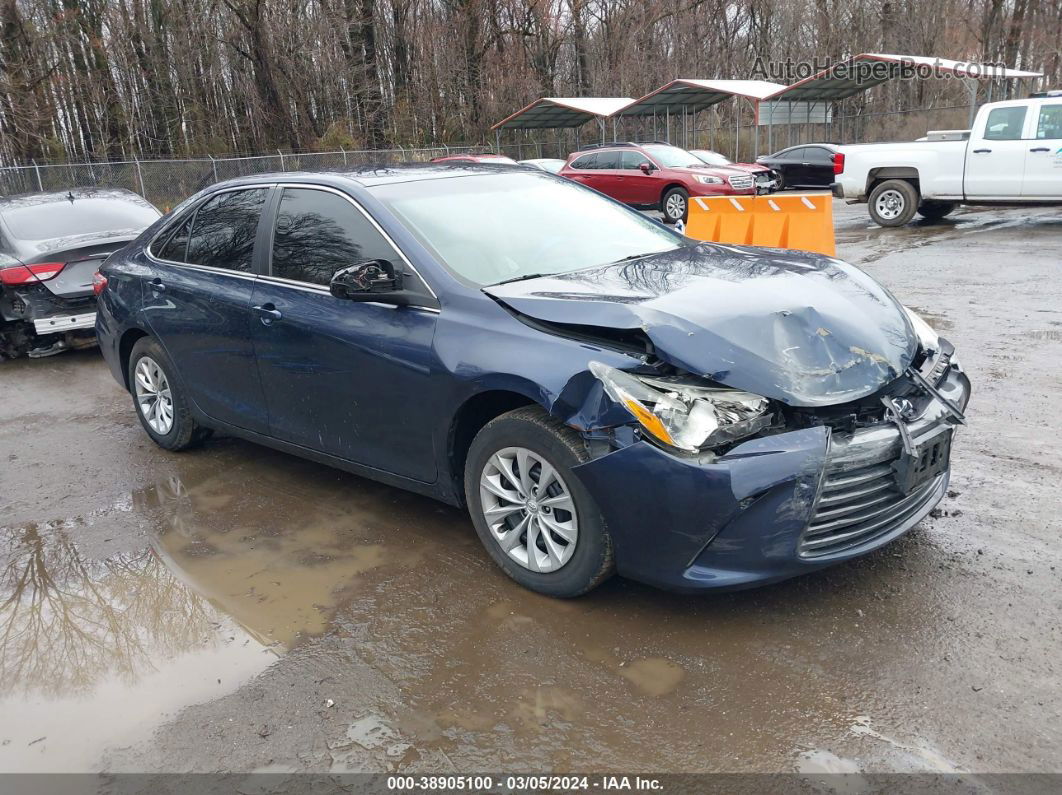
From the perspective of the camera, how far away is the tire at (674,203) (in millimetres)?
18578

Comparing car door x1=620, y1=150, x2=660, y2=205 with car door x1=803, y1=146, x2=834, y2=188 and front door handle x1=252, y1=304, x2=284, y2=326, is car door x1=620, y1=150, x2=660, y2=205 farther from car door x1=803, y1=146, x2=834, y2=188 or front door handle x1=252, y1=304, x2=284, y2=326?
front door handle x1=252, y1=304, x2=284, y2=326

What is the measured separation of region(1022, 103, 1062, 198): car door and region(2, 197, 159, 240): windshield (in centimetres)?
1260

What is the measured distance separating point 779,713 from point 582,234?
8.44 feet

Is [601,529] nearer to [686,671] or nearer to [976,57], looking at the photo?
[686,671]

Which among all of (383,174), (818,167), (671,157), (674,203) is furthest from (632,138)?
(383,174)

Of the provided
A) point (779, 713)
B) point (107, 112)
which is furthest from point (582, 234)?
point (107, 112)

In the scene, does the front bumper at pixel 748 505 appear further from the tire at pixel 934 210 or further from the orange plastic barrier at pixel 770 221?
the tire at pixel 934 210

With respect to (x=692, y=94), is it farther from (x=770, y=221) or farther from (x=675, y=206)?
(x=770, y=221)

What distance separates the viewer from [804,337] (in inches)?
133

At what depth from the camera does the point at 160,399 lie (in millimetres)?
5664

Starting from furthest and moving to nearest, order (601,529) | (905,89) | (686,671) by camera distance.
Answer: (905,89) < (601,529) < (686,671)

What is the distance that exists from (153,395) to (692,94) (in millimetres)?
29662

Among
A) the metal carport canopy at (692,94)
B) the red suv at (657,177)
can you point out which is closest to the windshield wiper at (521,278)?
the red suv at (657,177)

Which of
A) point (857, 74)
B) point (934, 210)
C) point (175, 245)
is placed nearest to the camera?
point (175, 245)
